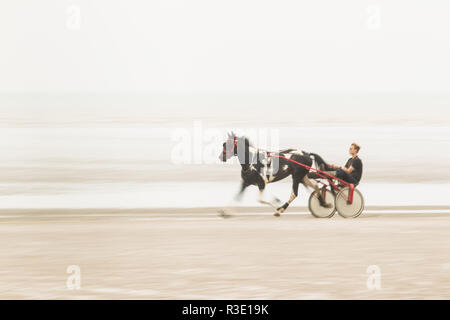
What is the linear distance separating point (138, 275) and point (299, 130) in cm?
3099

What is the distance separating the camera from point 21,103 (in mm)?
59938

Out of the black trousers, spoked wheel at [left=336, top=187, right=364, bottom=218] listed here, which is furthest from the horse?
the black trousers

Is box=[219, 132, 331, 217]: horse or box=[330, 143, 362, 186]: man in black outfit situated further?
box=[330, 143, 362, 186]: man in black outfit

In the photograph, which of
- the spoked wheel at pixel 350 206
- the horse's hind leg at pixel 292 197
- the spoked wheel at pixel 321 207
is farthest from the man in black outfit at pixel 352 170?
the horse's hind leg at pixel 292 197

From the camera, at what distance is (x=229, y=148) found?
40.3 ft

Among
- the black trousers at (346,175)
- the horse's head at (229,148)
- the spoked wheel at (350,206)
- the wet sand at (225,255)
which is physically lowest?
the wet sand at (225,255)

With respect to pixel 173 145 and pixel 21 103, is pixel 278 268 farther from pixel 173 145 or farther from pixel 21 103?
pixel 21 103

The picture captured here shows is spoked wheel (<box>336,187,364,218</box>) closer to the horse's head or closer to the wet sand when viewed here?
the wet sand

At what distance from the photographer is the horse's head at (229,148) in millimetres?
12219

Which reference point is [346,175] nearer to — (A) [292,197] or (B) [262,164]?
(A) [292,197]

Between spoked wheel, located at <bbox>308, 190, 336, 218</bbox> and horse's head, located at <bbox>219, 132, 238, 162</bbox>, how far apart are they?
1.56m

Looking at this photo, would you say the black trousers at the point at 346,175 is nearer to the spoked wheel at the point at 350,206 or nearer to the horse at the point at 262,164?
the spoked wheel at the point at 350,206

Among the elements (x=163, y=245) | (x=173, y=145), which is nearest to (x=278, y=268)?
(x=163, y=245)

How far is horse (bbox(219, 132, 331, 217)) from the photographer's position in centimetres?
1232
